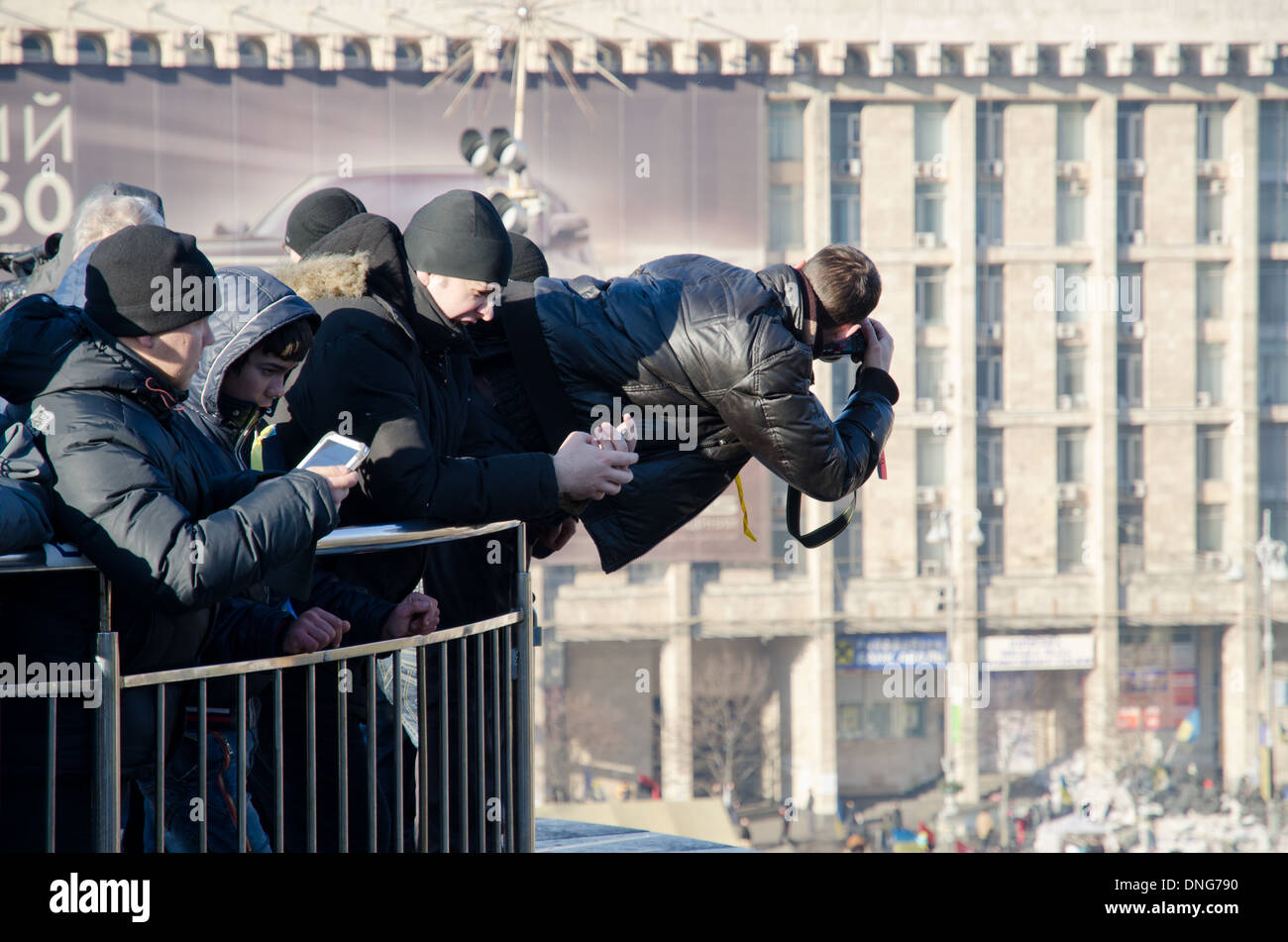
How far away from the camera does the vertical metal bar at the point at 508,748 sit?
138 inches

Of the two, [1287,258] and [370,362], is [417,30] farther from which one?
[370,362]

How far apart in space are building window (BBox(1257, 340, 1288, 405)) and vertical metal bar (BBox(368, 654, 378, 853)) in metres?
52.9

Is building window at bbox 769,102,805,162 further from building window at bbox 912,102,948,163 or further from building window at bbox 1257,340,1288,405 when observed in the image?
building window at bbox 1257,340,1288,405

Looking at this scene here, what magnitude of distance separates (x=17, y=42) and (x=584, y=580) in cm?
2553

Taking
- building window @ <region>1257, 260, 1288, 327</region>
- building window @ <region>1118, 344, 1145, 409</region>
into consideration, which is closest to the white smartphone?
building window @ <region>1118, 344, 1145, 409</region>

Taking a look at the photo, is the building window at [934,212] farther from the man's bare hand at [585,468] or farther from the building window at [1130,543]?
the man's bare hand at [585,468]

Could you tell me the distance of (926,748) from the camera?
1865 inches

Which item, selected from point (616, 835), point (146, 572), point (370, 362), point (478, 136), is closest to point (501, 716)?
point (370, 362)

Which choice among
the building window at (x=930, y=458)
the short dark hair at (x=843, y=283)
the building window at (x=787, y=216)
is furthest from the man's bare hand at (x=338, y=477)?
the building window at (x=787, y=216)

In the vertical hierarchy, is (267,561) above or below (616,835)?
above

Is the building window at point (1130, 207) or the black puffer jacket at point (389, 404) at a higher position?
the building window at point (1130, 207)

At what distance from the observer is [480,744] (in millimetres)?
3365

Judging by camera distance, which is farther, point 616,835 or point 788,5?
point 788,5

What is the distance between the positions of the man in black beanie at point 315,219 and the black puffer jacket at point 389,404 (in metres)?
0.71
